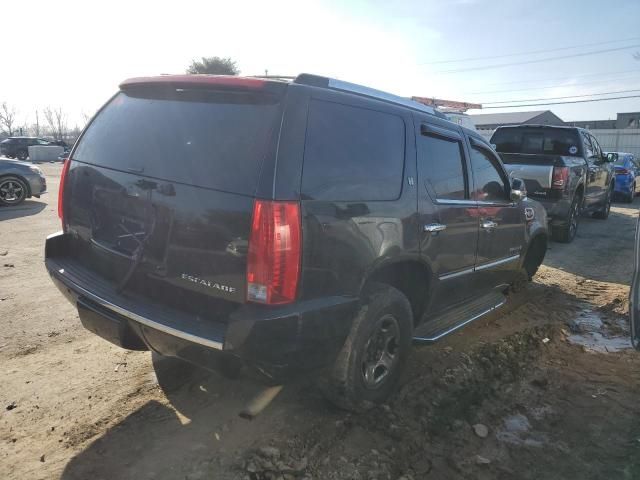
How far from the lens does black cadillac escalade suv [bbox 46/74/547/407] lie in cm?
245

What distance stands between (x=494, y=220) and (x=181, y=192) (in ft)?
9.63

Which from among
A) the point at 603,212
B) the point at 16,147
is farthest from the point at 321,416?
the point at 16,147

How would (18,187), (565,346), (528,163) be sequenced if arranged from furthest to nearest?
(18,187) < (528,163) < (565,346)

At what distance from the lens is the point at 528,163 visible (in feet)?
28.5

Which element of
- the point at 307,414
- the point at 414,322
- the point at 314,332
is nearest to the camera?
the point at 314,332

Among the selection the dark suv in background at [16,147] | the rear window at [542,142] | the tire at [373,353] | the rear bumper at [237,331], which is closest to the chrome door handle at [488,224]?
the tire at [373,353]

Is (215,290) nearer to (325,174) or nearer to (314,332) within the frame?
(314,332)

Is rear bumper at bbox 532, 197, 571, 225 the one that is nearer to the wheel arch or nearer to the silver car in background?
the wheel arch

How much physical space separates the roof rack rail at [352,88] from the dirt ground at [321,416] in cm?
175

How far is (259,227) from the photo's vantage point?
7.84 feet

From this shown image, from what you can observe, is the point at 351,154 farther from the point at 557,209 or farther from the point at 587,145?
the point at 587,145

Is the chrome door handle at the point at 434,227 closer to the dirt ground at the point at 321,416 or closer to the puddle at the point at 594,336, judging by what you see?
the dirt ground at the point at 321,416

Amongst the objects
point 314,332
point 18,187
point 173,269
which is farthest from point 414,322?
point 18,187

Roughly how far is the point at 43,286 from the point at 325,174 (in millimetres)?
4316
